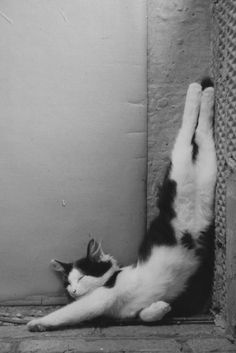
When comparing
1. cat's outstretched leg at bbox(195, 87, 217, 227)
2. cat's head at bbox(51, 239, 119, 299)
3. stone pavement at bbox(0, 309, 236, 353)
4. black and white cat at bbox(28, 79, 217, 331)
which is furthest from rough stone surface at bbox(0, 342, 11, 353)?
cat's outstretched leg at bbox(195, 87, 217, 227)

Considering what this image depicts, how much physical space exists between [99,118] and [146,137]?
328 mm

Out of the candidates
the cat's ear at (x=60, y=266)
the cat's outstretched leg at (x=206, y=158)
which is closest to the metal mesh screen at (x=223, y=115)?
the cat's outstretched leg at (x=206, y=158)

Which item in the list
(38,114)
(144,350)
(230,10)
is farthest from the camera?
(38,114)

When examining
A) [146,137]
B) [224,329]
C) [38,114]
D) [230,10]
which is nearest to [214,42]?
[230,10]

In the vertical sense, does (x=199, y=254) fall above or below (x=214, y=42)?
below

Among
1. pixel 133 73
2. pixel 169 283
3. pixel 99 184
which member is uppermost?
pixel 133 73

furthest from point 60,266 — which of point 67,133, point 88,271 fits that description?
point 67,133

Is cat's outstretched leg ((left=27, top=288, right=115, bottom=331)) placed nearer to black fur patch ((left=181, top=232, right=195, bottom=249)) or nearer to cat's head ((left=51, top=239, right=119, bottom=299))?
cat's head ((left=51, top=239, right=119, bottom=299))

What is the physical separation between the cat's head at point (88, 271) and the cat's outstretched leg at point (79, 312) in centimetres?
11

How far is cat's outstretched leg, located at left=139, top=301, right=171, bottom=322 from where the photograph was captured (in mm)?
2812

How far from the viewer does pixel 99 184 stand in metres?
3.23

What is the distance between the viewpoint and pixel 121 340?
2.60m

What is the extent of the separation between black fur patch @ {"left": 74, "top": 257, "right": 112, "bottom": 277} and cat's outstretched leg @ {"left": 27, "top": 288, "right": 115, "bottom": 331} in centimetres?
17

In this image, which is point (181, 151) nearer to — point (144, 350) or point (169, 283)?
point (169, 283)
